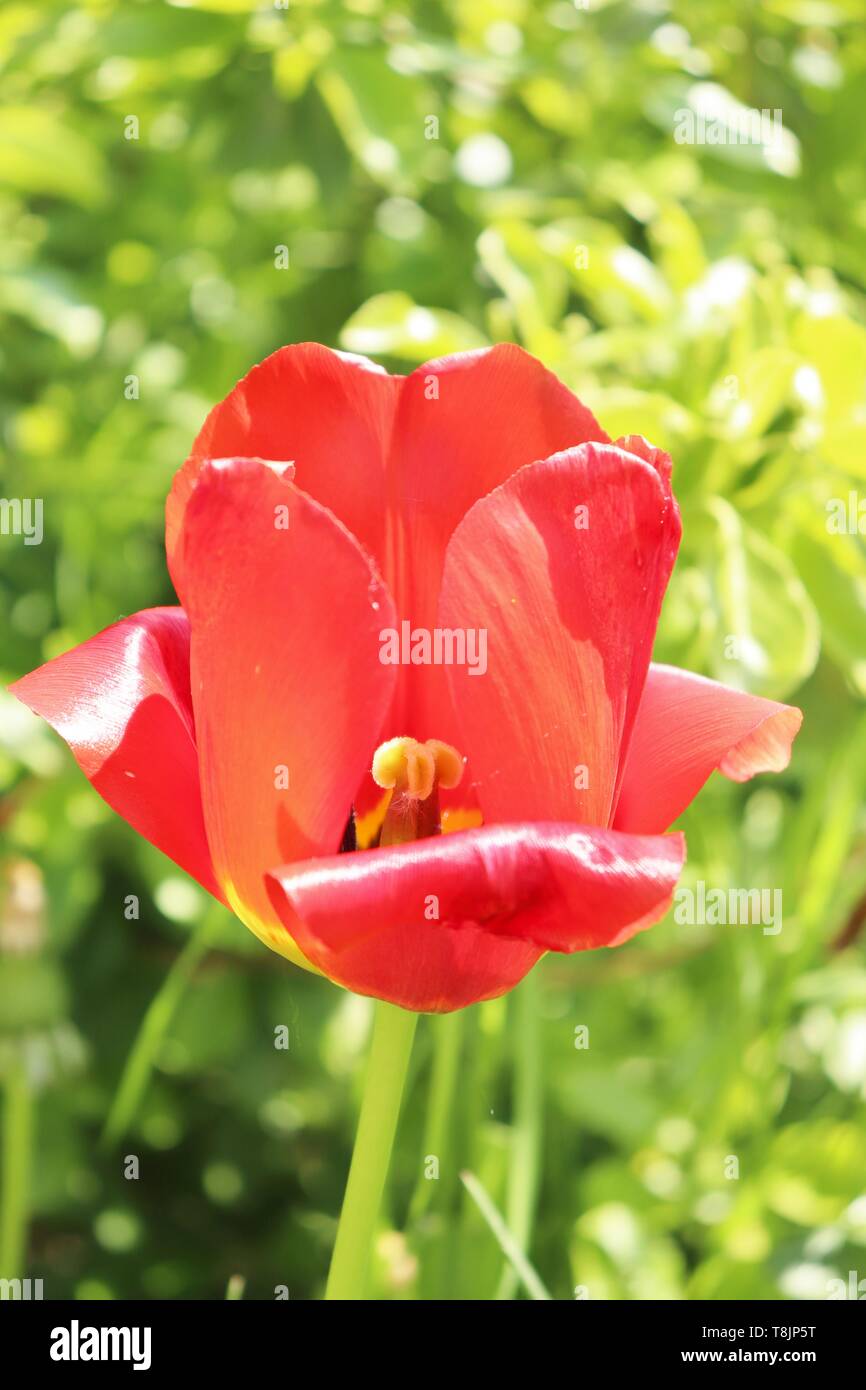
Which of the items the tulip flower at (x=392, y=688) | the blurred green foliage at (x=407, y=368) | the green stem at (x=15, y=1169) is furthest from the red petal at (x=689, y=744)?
the green stem at (x=15, y=1169)

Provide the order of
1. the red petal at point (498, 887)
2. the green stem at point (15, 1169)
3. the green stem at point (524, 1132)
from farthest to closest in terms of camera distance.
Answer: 1. the green stem at point (15, 1169)
2. the green stem at point (524, 1132)
3. the red petal at point (498, 887)

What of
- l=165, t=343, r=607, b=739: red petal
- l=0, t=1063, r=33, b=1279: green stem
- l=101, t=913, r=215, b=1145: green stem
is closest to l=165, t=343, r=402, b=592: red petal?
l=165, t=343, r=607, b=739: red petal

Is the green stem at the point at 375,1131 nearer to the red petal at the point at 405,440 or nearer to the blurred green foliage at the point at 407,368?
the red petal at the point at 405,440

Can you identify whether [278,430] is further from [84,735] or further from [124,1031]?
[124,1031]

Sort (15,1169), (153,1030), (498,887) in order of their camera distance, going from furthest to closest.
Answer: (15,1169), (153,1030), (498,887)

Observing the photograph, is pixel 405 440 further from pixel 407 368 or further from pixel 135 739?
pixel 407 368

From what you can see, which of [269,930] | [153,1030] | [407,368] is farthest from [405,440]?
[407,368]
